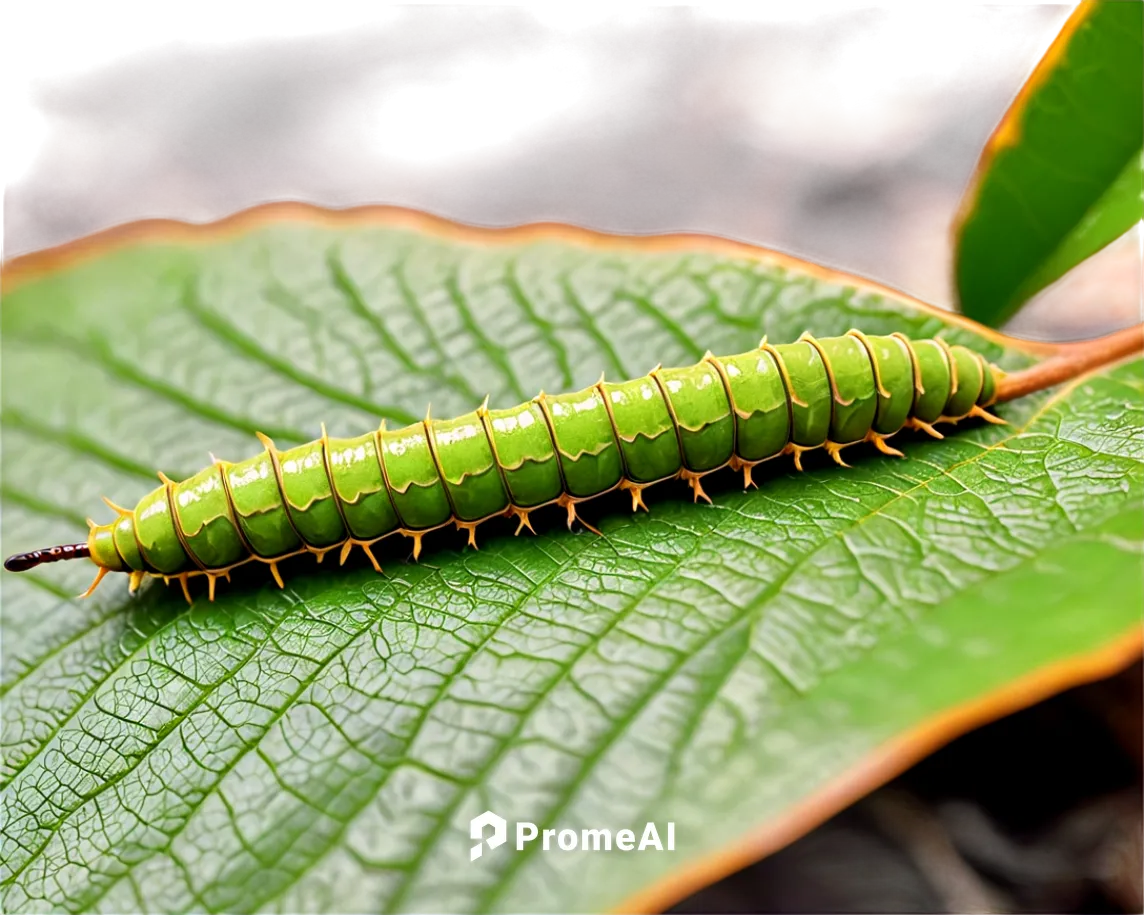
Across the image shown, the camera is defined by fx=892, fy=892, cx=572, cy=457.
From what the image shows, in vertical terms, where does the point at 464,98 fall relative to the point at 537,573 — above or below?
above

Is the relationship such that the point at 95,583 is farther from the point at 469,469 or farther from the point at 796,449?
the point at 796,449

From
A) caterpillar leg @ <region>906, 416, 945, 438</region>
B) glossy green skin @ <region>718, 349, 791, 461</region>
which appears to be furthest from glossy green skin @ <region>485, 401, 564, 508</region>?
caterpillar leg @ <region>906, 416, 945, 438</region>

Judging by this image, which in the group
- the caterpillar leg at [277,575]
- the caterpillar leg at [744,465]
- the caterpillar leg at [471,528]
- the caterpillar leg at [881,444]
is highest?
the caterpillar leg at [881,444]

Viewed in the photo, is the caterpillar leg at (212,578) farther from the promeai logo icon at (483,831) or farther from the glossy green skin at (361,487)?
the promeai logo icon at (483,831)

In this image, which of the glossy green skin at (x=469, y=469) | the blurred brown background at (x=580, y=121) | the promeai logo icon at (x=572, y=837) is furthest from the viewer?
the blurred brown background at (x=580, y=121)

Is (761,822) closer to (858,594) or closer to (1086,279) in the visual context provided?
(858,594)

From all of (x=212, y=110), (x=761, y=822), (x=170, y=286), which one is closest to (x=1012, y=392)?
(x=761, y=822)

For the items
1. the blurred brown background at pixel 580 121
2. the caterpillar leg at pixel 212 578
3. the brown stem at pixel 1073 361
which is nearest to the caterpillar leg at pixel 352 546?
the caterpillar leg at pixel 212 578
